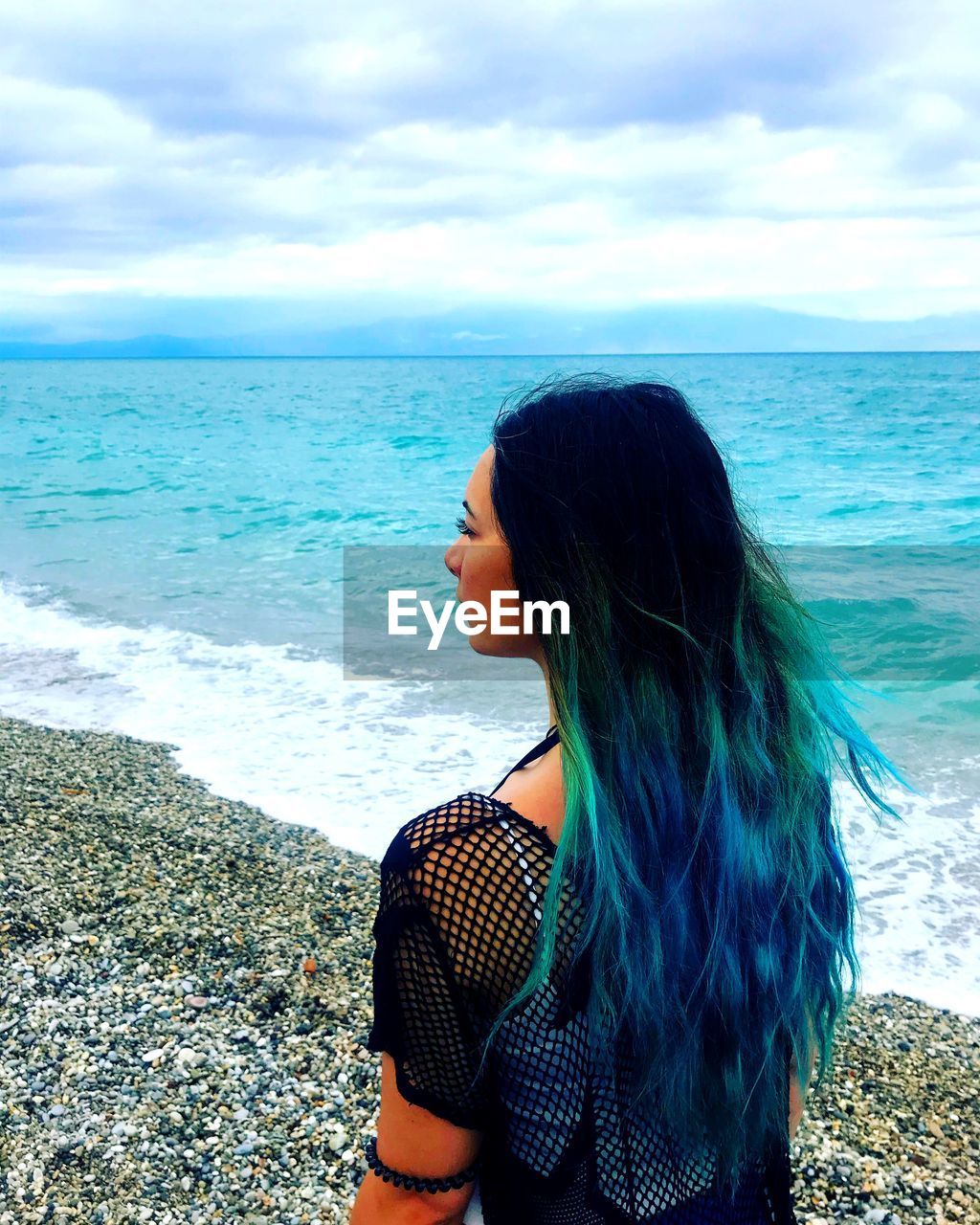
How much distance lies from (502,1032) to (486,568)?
2.25 ft

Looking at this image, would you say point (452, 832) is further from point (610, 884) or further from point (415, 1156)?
point (415, 1156)

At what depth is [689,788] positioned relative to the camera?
59.7 inches

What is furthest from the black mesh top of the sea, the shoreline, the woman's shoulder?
the shoreline

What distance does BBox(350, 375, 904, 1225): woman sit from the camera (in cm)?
141

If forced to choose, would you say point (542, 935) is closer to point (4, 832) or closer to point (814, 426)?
point (4, 832)

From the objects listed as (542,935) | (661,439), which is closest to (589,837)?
(542,935)

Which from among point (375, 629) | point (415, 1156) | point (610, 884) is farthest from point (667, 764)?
point (375, 629)

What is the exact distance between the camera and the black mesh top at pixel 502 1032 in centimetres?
138

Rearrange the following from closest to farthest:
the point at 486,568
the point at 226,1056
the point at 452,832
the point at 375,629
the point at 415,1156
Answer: the point at 452,832
the point at 415,1156
the point at 486,568
the point at 226,1056
the point at 375,629

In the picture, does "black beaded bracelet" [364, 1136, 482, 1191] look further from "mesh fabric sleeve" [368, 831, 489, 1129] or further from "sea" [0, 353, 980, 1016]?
"sea" [0, 353, 980, 1016]

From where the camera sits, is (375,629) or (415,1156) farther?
(375,629)

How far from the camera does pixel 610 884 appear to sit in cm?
141

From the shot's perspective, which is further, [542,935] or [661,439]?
[661,439]

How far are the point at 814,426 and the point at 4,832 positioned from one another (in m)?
43.1
